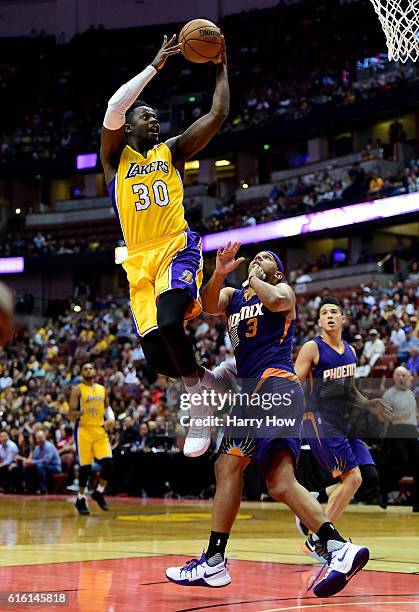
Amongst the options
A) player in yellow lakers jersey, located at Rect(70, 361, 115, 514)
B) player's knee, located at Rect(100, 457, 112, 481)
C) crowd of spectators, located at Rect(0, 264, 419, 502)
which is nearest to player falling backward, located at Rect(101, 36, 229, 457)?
crowd of spectators, located at Rect(0, 264, 419, 502)

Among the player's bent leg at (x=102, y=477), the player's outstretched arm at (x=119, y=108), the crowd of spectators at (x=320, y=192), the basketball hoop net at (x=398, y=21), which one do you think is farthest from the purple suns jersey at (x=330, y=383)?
the crowd of spectators at (x=320, y=192)

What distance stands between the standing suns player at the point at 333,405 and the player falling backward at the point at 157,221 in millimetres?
1795

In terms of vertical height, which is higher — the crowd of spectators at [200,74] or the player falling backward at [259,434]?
the crowd of spectators at [200,74]

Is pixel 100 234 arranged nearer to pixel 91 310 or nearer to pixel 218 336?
pixel 91 310

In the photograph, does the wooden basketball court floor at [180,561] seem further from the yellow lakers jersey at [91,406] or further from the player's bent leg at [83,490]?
the yellow lakers jersey at [91,406]

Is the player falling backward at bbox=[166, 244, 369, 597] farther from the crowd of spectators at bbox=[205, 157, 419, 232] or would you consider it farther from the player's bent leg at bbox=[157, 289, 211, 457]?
the crowd of spectators at bbox=[205, 157, 419, 232]

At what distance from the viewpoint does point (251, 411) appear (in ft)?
17.9

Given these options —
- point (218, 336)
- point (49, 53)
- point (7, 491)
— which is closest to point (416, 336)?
point (218, 336)

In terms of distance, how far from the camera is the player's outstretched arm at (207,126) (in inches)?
233

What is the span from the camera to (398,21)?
10.4 m

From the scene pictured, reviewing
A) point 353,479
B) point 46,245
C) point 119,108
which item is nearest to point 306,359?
point 353,479

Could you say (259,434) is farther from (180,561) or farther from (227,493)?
(180,561)

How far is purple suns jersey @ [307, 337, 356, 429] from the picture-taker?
24.6 ft

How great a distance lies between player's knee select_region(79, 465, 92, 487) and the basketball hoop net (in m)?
6.93
